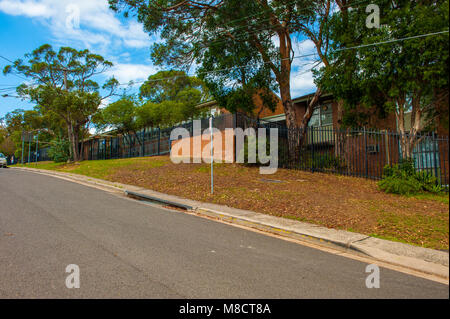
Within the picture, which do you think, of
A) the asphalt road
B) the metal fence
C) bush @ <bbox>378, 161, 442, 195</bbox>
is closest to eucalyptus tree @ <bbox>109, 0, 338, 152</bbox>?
the metal fence

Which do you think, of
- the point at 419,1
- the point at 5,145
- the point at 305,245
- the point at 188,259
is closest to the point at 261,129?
the point at 419,1

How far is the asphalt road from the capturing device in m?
3.65

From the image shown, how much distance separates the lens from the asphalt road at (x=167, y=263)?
12.0 ft

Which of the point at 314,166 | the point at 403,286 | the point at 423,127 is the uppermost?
the point at 423,127

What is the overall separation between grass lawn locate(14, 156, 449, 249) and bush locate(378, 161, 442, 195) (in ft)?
1.19

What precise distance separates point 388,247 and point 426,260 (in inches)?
26.3

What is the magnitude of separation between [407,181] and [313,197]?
10.7 feet

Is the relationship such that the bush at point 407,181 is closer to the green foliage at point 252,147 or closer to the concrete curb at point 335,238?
the concrete curb at point 335,238

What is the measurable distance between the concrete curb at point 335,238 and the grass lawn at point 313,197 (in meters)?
0.35

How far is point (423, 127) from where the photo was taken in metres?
11.5

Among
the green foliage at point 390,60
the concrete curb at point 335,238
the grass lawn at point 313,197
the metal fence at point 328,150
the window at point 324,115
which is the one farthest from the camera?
the window at point 324,115

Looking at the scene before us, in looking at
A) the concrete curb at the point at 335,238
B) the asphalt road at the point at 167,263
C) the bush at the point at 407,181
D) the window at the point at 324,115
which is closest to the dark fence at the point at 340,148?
the bush at the point at 407,181
